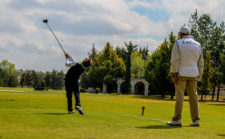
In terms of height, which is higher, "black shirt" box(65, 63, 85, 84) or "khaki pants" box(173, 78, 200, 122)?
"black shirt" box(65, 63, 85, 84)

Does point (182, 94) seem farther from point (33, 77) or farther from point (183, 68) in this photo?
point (33, 77)

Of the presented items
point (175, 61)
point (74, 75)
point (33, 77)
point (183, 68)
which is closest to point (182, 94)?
point (183, 68)

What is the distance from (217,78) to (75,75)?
66.2 m

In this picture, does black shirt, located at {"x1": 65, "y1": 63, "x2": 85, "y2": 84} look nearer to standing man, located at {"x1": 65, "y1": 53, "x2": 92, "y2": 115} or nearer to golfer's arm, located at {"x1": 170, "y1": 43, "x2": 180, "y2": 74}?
standing man, located at {"x1": 65, "y1": 53, "x2": 92, "y2": 115}

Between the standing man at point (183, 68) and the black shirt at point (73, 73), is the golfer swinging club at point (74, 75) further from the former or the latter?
the standing man at point (183, 68)

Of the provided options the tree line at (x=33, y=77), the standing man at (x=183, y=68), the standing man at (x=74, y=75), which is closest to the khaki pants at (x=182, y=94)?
the standing man at (x=183, y=68)

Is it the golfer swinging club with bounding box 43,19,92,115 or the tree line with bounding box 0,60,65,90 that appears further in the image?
the tree line with bounding box 0,60,65,90

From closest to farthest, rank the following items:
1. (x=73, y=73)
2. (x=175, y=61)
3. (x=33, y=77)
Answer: (x=175, y=61), (x=73, y=73), (x=33, y=77)

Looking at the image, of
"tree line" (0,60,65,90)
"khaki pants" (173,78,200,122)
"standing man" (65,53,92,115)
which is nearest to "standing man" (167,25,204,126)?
"khaki pants" (173,78,200,122)

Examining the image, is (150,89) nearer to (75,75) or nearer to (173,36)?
(173,36)

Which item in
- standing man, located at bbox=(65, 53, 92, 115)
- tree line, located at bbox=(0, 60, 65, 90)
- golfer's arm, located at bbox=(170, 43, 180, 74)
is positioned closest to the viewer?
golfer's arm, located at bbox=(170, 43, 180, 74)

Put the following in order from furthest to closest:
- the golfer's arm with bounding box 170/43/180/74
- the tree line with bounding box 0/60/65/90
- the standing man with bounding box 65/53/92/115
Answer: the tree line with bounding box 0/60/65/90 < the standing man with bounding box 65/53/92/115 < the golfer's arm with bounding box 170/43/180/74

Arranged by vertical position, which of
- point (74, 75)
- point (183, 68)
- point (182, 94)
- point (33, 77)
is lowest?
point (182, 94)

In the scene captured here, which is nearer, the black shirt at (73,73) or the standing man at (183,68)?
the standing man at (183,68)
